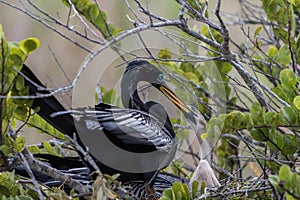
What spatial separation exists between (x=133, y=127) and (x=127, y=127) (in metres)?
0.03

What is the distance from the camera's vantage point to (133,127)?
6.86ft

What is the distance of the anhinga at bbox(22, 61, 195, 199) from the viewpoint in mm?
1919

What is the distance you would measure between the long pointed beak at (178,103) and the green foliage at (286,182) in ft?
3.35

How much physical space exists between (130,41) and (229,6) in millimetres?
1954

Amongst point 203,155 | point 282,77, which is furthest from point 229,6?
point 282,77

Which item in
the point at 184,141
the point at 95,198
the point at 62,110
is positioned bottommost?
the point at 184,141

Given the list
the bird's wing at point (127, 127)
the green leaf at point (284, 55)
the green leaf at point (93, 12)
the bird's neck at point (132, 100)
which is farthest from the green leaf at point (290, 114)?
the green leaf at point (93, 12)

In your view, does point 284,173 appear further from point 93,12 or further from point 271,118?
point 93,12

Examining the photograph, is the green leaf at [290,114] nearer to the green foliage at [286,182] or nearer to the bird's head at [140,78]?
the green foliage at [286,182]

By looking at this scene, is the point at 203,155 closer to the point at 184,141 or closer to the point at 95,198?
the point at 184,141

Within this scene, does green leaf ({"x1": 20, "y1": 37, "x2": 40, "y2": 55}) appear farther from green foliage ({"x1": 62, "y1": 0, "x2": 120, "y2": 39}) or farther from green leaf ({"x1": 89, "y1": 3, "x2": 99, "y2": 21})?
green leaf ({"x1": 89, "y1": 3, "x2": 99, "y2": 21})

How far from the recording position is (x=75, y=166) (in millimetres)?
2229

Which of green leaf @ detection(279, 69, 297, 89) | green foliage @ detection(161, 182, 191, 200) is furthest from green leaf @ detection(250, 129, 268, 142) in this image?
green foliage @ detection(161, 182, 191, 200)

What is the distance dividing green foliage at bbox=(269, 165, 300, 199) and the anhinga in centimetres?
68
